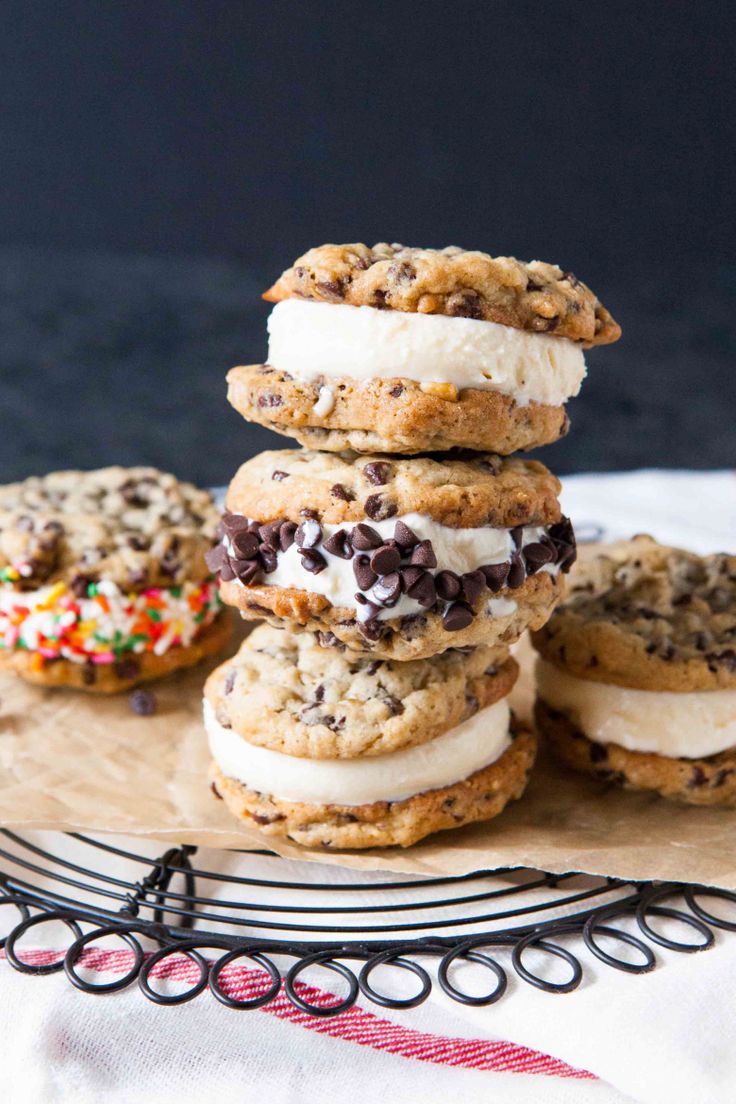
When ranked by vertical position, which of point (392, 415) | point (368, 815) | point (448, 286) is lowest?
point (368, 815)

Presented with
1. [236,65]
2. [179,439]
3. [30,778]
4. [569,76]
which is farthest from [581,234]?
[30,778]

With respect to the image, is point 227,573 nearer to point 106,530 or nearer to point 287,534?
point 287,534

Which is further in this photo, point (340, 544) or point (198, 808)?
point (198, 808)

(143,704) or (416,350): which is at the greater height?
(416,350)

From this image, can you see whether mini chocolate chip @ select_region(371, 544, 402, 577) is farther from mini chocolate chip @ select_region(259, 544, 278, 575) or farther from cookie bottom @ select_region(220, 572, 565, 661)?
mini chocolate chip @ select_region(259, 544, 278, 575)

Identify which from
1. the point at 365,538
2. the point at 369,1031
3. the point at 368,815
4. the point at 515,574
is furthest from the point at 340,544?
the point at 369,1031

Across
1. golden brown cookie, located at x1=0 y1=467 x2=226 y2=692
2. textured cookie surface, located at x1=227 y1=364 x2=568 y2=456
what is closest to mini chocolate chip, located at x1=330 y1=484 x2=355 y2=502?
textured cookie surface, located at x1=227 y1=364 x2=568 y2=456

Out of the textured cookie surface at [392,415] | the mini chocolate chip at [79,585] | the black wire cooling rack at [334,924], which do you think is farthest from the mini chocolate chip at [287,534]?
the mini chocolate chip at [79,585]
